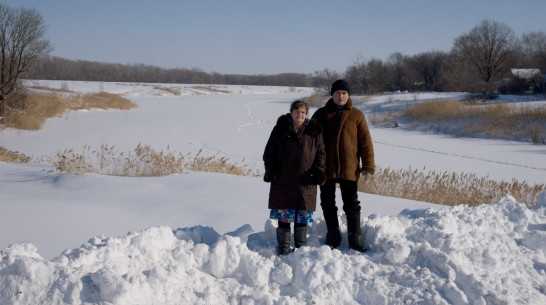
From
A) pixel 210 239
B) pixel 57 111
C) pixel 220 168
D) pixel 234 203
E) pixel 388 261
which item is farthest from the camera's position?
pixel 57 111

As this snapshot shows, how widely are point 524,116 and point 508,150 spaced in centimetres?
488

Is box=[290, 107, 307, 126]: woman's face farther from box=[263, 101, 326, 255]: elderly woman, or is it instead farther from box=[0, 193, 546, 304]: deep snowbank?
box=[0, 193, 546, 304]: deep snowbank

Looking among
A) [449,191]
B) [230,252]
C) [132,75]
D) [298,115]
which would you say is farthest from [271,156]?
[132,75]

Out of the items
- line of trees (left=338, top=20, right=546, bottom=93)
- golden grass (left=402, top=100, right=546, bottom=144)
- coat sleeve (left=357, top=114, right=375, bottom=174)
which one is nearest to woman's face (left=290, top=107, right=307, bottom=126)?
coat sleeve (left=357, top=114, right=375, bottom=174)

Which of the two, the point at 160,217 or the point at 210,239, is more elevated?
the point at 210,239

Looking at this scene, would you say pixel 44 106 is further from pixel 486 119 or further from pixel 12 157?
pixel 486 119

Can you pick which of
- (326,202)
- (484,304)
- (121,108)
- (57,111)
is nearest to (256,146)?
(326,202)

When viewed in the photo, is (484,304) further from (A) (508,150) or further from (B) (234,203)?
(A) (508,150)

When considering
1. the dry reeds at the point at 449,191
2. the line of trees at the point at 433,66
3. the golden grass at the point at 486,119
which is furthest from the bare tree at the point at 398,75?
the dry reeds at the point at 449,191

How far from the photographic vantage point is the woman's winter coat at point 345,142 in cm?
418

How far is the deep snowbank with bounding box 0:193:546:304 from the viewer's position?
2.95 metres

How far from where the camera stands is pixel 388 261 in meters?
3.75

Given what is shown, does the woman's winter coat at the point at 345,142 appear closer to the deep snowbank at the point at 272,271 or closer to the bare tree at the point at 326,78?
the deep snowbank at the point at 272,271

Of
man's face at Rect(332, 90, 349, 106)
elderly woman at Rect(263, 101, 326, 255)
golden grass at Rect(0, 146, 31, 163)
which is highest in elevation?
man's face at Rect(332, 90, 349, 106)
